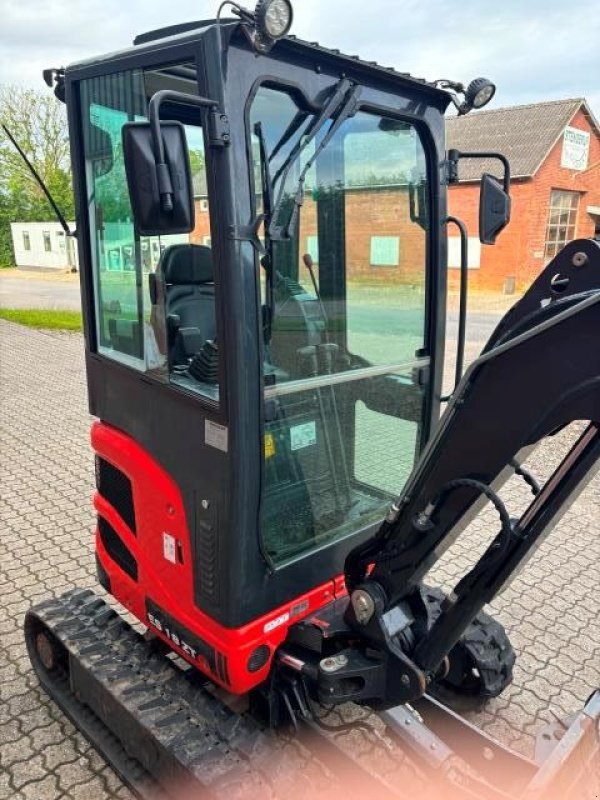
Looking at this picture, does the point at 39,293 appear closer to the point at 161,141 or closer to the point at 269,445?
the point at 269,445

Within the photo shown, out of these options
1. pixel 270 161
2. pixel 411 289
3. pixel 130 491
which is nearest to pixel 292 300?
pixel 270 161

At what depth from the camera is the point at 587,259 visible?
1701 millimetres

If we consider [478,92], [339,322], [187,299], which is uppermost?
[478,92]

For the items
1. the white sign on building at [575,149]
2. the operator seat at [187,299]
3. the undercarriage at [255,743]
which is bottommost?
the undercarriage at [255,743]

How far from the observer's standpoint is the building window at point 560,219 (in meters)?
23.2

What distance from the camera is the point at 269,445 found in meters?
2.27

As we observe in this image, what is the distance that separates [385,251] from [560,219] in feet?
78.4

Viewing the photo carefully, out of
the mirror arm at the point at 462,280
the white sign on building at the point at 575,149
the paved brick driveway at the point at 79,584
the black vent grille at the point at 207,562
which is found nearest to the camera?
the black vent grille at the point at 207,562

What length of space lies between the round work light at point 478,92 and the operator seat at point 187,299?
118 centimetres

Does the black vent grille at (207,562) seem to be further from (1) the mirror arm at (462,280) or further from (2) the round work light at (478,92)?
(2) the round work light at (478,92)

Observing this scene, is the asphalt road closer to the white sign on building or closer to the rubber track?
the rubber track

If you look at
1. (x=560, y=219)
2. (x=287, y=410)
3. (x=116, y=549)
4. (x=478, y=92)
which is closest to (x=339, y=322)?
(x=287, y=410)

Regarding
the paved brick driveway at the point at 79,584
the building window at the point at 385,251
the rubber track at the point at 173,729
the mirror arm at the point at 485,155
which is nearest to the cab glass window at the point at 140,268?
the building window at the point at 385,251

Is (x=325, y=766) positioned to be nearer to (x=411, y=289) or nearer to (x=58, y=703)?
(x=58, y=703)
